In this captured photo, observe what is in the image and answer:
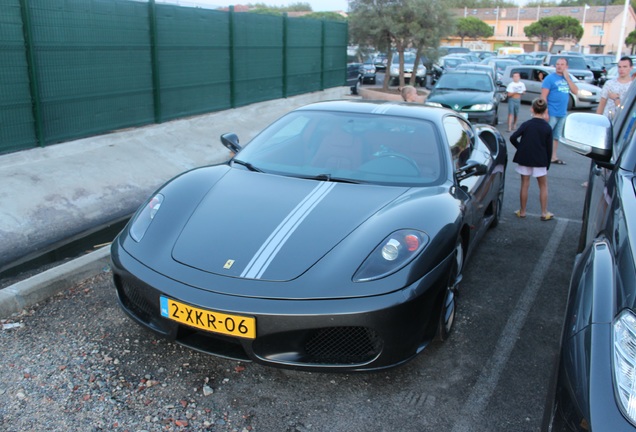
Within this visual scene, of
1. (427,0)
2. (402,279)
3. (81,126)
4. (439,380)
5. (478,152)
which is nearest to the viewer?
(402,279)

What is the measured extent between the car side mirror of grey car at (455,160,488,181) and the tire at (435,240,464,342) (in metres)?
→ 0.61

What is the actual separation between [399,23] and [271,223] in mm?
17458

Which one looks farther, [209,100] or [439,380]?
[209,100]

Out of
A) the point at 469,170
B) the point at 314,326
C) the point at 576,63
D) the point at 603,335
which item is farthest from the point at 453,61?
the point at 603,335

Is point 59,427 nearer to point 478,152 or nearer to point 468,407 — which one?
point 468,407

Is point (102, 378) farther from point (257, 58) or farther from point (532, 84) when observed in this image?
point (532, 84)

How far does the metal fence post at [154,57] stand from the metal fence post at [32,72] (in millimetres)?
2317

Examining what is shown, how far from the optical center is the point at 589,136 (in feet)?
10.6

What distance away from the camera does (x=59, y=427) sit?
8.80 feet

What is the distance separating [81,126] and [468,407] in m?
6.43

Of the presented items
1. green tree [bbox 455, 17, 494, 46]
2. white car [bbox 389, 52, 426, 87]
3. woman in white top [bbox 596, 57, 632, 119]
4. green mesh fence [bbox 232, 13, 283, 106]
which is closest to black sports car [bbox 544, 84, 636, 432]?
woman in white top [bbox 596, 57, 632, 119]

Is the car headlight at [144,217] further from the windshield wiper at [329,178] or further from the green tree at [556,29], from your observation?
the green tree at [556,29]

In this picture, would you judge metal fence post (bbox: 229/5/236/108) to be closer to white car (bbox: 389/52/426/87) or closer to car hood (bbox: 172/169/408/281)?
car hood (bbox: 172/169/408/281)

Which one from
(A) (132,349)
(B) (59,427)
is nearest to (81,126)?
(A) (132,349)
